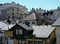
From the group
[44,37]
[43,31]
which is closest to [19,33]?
[43,31]

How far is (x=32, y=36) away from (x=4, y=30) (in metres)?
6.39

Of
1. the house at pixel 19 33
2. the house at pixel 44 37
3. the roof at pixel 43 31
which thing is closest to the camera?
the house at pixel 44 37

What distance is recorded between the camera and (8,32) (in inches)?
1280

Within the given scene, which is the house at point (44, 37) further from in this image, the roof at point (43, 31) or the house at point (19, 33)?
the house at point (19, 33)

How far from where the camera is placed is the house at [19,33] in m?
30.5

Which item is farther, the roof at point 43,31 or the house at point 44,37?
the roof at point 43,31

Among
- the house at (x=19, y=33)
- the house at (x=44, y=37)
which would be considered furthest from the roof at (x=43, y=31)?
the house at (x=19, y=33)

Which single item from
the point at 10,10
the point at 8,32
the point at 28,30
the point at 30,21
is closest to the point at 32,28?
the point at 28,30

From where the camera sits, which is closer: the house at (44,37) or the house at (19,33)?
the house at (44,37)

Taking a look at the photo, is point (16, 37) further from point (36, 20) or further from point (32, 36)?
point (36, 20)

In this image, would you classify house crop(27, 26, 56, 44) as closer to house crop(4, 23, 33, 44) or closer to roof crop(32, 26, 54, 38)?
roof crop(32, 26, 54, 38)

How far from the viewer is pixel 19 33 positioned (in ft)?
102

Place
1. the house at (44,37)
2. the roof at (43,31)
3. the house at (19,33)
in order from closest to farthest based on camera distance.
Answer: the house at (44,37) → the roof at (43,31) → the house at (19,33)

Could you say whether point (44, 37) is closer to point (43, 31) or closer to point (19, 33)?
point (43, 31)
